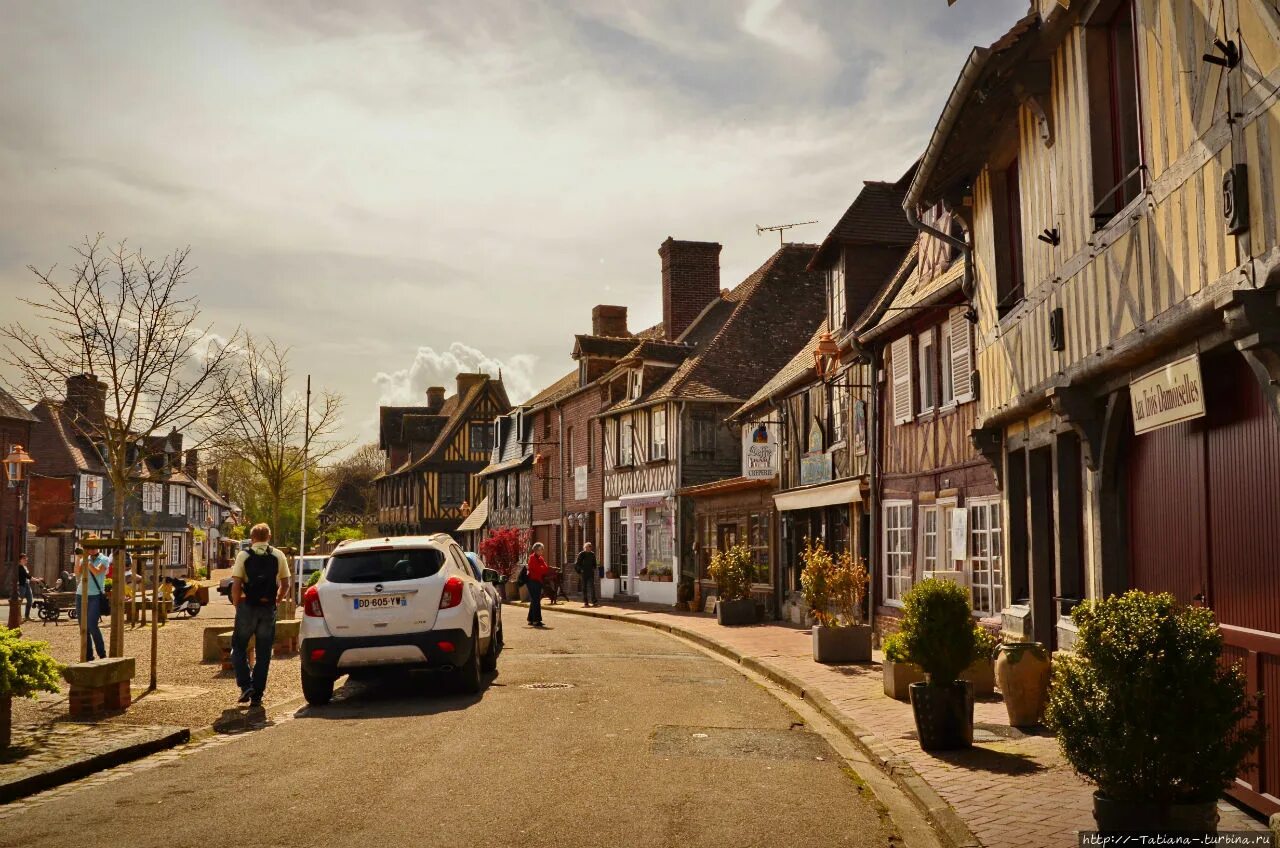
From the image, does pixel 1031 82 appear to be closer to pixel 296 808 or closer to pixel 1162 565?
pixel 1162 565

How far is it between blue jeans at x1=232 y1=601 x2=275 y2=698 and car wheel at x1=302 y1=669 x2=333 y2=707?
455mm

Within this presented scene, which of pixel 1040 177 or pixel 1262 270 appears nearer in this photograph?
pixel 1262 270

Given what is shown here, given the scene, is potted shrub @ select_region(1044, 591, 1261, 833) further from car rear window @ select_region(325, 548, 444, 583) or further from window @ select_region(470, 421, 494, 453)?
window @ select_region(470, 421, 494, 453)

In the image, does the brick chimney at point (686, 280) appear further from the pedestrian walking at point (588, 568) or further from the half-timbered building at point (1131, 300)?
the half-timbered building at point (1131, 300)

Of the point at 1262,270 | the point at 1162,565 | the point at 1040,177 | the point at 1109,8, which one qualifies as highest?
the point at 1109,8

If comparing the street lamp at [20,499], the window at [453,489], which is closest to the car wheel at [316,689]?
the street lamp at [20,499]

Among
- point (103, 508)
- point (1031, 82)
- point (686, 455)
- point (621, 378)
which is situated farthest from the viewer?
point (103, 508)

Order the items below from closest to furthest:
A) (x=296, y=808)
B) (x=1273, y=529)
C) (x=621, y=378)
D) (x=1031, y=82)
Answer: (x=1273, y=529)
(x=296, y=808)
(x=1031, y=82)
(x=621, y=378)

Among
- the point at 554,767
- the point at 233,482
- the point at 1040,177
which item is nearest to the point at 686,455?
the point at 1040,177

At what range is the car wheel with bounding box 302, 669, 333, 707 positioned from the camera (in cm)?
1256

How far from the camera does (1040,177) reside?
10961mm

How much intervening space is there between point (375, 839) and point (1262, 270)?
5.40 meters

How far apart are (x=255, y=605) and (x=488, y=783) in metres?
5.33

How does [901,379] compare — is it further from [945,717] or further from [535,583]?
[945,717]
